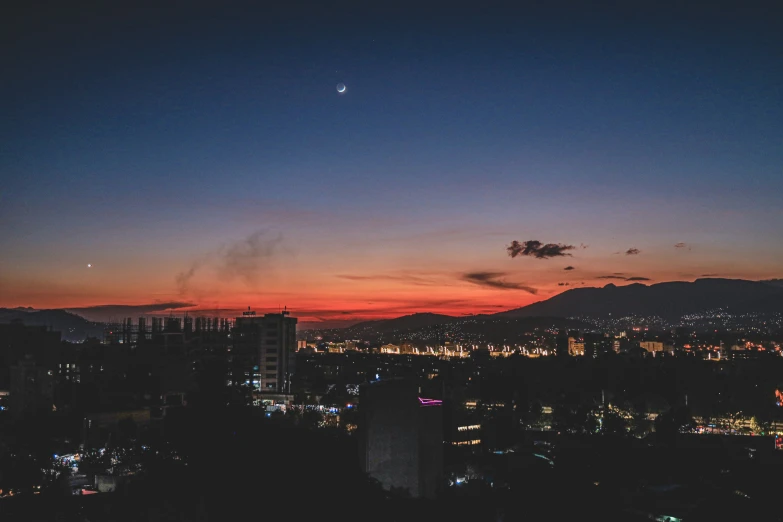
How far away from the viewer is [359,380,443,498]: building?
8766mm

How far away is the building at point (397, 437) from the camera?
28.8 ft

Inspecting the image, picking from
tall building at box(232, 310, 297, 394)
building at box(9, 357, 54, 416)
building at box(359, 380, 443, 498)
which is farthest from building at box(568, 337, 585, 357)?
building at box(359, 380, 443, 498)

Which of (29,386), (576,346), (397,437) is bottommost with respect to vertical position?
(576,346)

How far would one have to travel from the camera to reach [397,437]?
8766 mm

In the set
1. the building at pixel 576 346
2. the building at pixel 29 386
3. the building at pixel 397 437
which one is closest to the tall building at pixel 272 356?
the building at pixel 29 386

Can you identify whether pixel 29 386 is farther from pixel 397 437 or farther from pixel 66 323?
pixel 66 323

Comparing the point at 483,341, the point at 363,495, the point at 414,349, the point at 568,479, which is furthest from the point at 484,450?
the point at 483,341

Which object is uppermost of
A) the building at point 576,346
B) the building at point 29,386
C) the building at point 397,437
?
the building at point 397,437

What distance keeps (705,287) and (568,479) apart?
168908 millimetres

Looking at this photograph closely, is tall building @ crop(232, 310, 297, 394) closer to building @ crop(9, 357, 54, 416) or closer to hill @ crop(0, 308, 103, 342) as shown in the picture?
building @ crop(9, 357, 54, 416)

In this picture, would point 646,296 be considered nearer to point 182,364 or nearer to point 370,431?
point 182,364

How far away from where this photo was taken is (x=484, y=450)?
15.8 meters

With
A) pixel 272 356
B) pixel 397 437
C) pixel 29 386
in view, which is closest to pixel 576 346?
pixel 272 356

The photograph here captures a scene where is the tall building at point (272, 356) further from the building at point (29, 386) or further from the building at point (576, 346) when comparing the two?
the building at point (576, 346)
